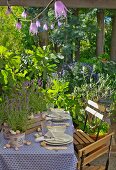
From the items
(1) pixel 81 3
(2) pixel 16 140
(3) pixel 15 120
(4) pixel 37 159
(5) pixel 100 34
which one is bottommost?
(4) pixel 37 159

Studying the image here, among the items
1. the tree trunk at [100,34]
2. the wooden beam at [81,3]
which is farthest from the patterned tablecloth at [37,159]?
the tree trunk at [100,34]

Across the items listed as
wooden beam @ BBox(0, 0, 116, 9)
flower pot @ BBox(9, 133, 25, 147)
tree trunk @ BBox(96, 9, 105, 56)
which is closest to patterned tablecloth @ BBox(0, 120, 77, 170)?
flower pot @ BBox(9, 133, 25, 147)

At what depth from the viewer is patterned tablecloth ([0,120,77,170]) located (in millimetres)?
2908

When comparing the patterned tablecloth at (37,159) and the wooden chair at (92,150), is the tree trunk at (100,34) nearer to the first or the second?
the wooden chair at (92,150)

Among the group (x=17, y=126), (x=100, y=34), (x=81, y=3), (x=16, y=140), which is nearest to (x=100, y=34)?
(x=100, y=34)

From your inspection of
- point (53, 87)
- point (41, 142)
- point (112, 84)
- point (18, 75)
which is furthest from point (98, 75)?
point (41, 142)

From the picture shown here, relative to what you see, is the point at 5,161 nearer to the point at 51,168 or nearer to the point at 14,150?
the point at 14,150

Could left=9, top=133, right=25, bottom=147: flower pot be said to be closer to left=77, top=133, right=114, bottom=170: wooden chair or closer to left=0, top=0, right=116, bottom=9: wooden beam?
left=77, top=133, right=114, bottom=170: wooden chair

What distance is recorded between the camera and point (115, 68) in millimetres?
6379

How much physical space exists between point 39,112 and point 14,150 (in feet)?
1.73

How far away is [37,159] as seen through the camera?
2912 millimetres

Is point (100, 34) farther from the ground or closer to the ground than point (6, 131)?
farther from the ground

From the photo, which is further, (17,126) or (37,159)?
(17,126)

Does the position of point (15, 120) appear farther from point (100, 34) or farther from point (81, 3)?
point (100, 34)
